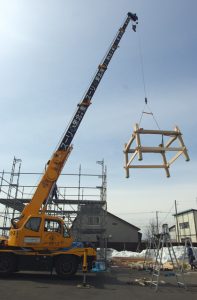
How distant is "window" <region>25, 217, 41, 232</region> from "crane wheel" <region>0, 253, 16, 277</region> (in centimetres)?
145

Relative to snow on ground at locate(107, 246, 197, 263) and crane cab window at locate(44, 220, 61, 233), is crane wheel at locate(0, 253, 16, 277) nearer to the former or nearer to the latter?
crane cab window at locate(44, 220, 61, 233)

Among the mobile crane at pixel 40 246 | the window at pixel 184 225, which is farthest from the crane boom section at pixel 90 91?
the window at pixel 184 225

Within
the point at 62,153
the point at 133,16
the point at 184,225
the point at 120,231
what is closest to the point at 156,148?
the point at 62,153

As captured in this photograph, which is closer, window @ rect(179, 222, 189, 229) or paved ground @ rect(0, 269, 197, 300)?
paved ground @ rect(0, 269, 197, 300)

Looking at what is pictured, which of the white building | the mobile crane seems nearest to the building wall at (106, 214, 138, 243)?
the white building

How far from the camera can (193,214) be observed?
48.2m

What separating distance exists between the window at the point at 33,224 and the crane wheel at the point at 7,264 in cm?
145

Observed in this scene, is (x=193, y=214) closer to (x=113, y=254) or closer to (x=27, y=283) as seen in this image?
(x=113, y=254)

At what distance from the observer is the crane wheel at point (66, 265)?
14.3 m

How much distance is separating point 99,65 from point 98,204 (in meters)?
9.45

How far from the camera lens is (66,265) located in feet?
47.2

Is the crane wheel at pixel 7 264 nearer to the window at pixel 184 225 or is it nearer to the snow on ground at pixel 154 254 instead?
the snow on ground at pixel 154 254

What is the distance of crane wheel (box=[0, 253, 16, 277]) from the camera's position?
14438mm

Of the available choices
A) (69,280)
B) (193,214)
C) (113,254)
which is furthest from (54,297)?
(193,214)
